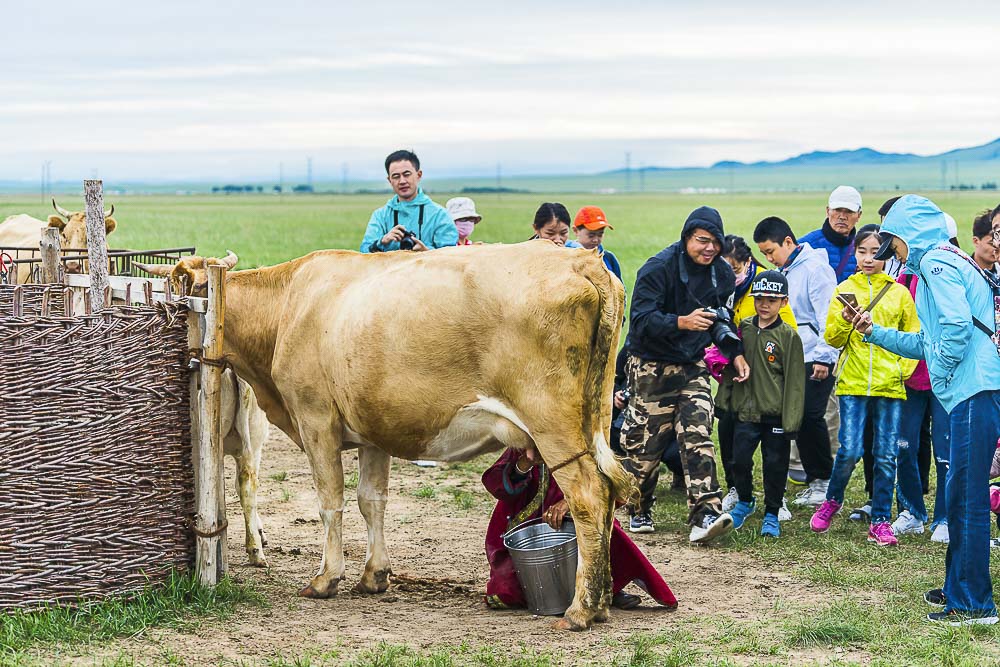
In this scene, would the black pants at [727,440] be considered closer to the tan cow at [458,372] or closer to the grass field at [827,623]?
the grass field at [827,623]

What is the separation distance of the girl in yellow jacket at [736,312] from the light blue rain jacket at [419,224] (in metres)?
2.49

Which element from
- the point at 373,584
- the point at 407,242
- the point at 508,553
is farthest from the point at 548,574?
the point at 407,242

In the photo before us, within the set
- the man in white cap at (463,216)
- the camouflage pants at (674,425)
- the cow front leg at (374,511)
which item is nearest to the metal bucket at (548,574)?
the cow front leg at (374,511)

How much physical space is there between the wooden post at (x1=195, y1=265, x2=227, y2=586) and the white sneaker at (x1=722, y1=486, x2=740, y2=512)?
168 inches

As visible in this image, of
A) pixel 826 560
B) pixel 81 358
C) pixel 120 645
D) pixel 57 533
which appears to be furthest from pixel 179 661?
pixel 826 560

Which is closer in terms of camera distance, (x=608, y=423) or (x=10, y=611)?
(x=10, y=611)

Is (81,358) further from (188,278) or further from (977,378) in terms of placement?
(977,378)

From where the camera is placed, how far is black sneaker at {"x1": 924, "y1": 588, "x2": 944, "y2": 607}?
693cm

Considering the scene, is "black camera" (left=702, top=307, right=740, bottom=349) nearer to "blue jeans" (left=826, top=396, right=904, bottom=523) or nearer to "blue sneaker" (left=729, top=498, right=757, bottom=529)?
"blue jeans" (left=826, top=396, right=904, bottom=523)

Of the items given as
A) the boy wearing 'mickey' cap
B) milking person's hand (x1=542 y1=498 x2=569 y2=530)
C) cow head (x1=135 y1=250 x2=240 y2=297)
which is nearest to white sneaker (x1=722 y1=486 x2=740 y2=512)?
the boy wearing 'mickey' cap

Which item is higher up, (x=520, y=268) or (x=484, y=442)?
(x=520, y=268)

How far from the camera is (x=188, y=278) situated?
7.81 metres

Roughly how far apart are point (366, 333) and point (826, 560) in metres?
3.66

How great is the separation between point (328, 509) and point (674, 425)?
9.24 feet
